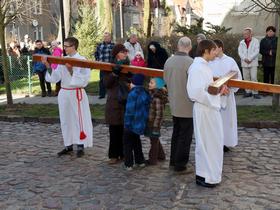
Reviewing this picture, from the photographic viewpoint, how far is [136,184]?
6312 mm

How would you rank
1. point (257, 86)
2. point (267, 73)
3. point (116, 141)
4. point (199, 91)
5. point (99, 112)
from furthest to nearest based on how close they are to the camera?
1. point (267, 73)
2. point (99, 112)
3. point (116, 141)
4. point (199, 91)
5. point (257, 86)

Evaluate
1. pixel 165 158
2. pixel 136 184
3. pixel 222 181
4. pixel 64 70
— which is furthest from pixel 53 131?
pixel 222 181

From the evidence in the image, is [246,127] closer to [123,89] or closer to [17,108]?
[123,89]

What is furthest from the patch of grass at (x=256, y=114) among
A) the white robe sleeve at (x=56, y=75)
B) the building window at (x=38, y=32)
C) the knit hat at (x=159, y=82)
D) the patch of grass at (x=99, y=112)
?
the building window at (x=38, y=32)

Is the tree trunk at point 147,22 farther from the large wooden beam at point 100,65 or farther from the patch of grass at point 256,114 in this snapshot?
the large wooden beam at point 100,65

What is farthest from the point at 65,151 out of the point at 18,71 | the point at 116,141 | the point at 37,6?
the point at 37,6

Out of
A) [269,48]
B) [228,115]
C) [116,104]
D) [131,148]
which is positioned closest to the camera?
[131,148]

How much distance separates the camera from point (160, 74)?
6594 mm

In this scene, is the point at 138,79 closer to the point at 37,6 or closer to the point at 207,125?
the point at 207,125

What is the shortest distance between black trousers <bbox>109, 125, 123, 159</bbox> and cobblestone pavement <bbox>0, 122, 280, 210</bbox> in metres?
0.22

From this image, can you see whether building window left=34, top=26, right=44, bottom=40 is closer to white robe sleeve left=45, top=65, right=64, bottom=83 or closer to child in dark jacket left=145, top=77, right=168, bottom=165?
white robe sleeve left=45, top=65, right=64, bottom=83

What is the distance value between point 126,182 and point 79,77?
6.67 ft

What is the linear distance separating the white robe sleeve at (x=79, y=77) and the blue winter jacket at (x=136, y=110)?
1.15m

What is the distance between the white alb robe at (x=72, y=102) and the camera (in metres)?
7.52
